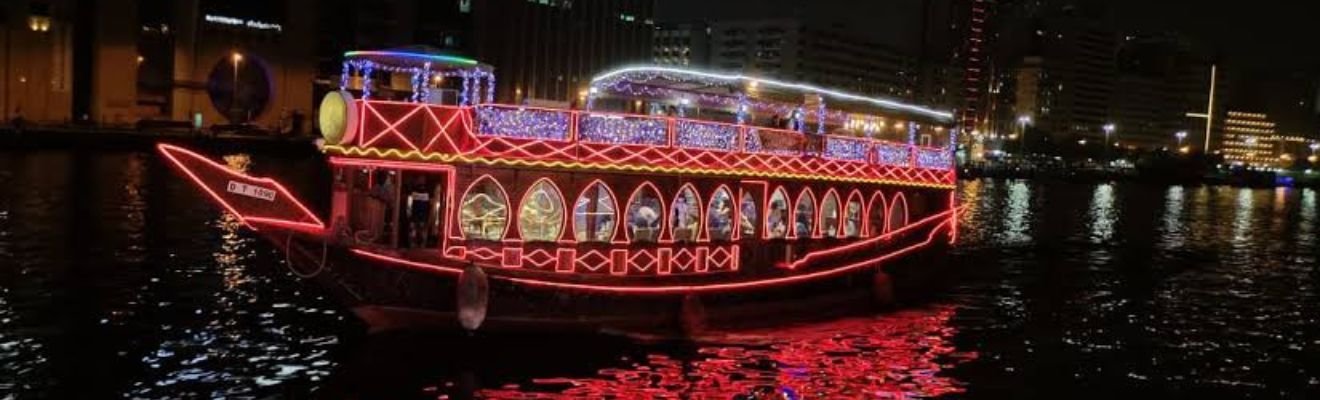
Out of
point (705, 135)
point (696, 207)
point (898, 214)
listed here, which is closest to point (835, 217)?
point (898, 214)

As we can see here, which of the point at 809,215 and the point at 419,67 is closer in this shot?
the point at 419,67

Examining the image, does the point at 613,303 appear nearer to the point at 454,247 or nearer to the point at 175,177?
the point at 454,247

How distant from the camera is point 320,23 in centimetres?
8656

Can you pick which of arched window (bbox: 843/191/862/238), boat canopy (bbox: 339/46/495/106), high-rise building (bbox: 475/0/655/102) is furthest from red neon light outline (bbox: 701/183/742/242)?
high-rise building (bbox: 475/0/655/102)

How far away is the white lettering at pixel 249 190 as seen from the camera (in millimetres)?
15055

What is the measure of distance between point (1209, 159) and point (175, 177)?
4878 inches

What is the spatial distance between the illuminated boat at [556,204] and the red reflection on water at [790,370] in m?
0.88

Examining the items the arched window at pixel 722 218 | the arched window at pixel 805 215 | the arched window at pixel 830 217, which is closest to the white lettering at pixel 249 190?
the arched window at pixel 722 218

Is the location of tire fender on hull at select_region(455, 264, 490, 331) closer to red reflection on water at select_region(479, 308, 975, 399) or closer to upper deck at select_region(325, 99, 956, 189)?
red reflection on water at select_region(479, 308, 975, 399)

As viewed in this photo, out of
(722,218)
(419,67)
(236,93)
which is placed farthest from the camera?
(236,93)

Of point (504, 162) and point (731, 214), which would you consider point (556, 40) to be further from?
point (504, 162)

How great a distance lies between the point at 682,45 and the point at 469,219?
145899 mm

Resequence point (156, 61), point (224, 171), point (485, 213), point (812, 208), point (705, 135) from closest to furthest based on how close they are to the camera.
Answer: point (224, 171) < point (485, 213) < point (705, 135) < point (812, 208) < point (156, 61)

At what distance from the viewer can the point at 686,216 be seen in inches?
719
